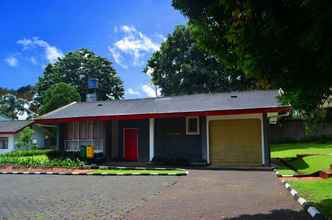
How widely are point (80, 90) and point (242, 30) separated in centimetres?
5259

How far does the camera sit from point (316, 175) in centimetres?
1321

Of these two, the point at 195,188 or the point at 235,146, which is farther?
the point at 235,146

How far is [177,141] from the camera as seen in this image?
20672 millimetres

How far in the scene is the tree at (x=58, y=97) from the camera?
139 ft

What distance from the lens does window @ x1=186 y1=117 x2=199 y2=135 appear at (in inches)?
802

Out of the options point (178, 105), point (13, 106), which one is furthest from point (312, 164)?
point (13, 106)

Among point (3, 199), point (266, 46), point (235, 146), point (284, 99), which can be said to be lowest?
point (3, 199)

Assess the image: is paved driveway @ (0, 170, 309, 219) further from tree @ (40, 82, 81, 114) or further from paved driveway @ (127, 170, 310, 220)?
tree @ (40, 82, 81, 114)

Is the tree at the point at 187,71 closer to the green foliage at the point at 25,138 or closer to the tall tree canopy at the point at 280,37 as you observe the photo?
the green foliage at the point at 25,138

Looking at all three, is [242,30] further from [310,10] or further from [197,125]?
[197,125]

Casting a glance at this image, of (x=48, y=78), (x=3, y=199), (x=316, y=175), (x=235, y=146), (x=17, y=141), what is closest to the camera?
(x=3, y=199)

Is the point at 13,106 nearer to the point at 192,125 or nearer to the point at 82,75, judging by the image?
the point at 82,75

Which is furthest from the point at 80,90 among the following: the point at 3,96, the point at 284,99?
the point at 284,99

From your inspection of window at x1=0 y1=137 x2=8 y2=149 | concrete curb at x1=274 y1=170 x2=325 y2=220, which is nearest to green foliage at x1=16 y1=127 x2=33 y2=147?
window at x1=0 y1=137 x2=8 y2=149
